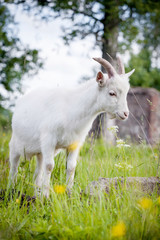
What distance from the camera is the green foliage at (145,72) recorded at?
59.1 ft

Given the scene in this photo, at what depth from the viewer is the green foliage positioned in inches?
710

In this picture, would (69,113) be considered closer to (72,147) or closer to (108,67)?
(72,147)

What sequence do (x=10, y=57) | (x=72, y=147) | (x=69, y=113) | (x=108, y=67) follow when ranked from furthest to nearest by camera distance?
(x=10, y=57), (x=72, y=147), (x=69, y=113), (x=108, y=67)

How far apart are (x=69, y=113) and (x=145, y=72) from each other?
16.3m

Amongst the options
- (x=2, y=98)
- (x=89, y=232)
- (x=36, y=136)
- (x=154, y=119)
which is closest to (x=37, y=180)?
(x=36, y=136)

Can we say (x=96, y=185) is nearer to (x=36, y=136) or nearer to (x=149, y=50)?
(x=36, y=136)

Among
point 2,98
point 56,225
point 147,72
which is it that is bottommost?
point 147,72

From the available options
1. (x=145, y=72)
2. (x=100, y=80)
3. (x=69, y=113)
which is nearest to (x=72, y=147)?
(x=69, y=113)

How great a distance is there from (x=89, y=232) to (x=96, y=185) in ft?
2.78

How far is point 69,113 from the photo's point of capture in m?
3.19

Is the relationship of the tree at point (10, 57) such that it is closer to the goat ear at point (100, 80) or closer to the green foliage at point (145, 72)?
the goat ear at point (100, 80)

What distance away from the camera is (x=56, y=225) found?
222cm

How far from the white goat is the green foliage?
14.7 metres

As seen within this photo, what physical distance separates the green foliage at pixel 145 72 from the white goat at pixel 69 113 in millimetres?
14747
